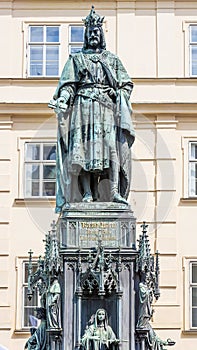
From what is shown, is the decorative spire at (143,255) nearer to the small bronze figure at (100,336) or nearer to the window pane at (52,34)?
the small bronze figure at (100,336)

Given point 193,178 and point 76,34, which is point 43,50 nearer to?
point 76,34

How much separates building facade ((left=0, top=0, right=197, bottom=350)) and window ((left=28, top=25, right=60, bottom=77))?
0.08ft

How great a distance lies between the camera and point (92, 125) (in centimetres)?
1218

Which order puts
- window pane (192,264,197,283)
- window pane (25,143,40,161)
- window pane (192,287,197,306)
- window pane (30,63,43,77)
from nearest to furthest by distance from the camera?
window pane (192,287,197,306)
window pane (192,264,197,283)
window pane (25,143,40,161)
window pane (30,63,43,77)

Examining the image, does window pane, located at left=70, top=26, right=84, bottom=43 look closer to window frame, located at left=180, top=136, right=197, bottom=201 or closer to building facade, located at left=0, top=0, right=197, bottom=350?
building facade, located at left=0, top=0, right=197, bottom=350

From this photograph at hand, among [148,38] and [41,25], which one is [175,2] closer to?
[148,38]

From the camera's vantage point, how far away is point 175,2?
78.9 ft

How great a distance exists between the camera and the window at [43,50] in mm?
23875

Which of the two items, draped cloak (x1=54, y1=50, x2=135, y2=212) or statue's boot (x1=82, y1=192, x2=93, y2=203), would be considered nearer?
statue's boot (x1=82, y1=192, x2=93, y2=203)

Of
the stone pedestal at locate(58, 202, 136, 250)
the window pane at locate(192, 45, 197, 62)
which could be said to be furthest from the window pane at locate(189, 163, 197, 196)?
the stone pedestal at locate(58, 202, 136, 250)

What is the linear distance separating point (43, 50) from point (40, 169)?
291 cm

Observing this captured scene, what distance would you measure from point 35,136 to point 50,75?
64.2 inches

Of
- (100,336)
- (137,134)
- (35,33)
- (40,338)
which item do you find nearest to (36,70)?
(35,33)

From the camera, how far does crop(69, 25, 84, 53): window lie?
23922mm
